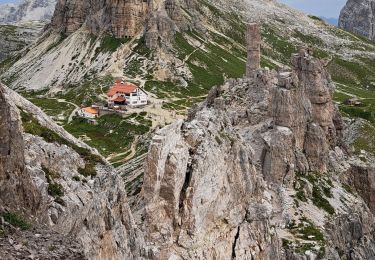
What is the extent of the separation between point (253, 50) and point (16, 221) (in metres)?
101

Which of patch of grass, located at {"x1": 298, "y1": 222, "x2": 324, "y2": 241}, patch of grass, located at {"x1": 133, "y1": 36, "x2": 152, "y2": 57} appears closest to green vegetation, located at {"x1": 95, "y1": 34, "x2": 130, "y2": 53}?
A: patch of grass, located at {"x1": 133, "y1": 36, "x2": 152, "y2": 57}

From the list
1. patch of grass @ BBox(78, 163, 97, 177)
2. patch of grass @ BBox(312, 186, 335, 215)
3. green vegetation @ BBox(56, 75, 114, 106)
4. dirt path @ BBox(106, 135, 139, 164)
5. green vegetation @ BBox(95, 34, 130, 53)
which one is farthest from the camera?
green vegetation @ BBox(95, 34, 130, 53)

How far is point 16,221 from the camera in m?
17.8

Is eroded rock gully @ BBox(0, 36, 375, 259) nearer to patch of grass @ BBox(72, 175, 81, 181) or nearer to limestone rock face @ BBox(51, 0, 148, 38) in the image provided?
patch of grass @ BBox(72, 175, 81, 181)

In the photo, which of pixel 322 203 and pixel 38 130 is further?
pixel 322 203

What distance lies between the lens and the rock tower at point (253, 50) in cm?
11300

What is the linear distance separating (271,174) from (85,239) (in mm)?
44288

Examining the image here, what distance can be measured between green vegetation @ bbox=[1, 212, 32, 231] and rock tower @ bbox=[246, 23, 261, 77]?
9488 cm

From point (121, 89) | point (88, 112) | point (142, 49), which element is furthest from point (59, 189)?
point (142, 49)

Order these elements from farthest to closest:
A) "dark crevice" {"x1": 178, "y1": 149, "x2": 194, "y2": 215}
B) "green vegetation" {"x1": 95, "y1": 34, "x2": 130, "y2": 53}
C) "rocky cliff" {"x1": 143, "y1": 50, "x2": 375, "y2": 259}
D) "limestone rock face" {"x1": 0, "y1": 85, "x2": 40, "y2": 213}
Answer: "green vegetation" {"x1": 95, "y1": 34, "x2": 130, "y2": 53}
"dark crevice" {"x1": 178, "y1": 149, "x2": 194, "y2": 215}
"rocky cliff" {"x1": 143, "y1": 50, "x2": 375, "y2": 259}
"limestone rock face" {"x1": 0, "y1": 85, "x2": 40, "y2": 213}

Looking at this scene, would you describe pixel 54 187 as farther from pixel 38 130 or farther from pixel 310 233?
pixel 310 233

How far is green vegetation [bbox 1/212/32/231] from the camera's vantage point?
17.5 meters

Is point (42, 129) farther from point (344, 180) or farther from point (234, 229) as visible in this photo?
point (344, 180)

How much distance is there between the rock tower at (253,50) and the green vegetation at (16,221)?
94.9m
